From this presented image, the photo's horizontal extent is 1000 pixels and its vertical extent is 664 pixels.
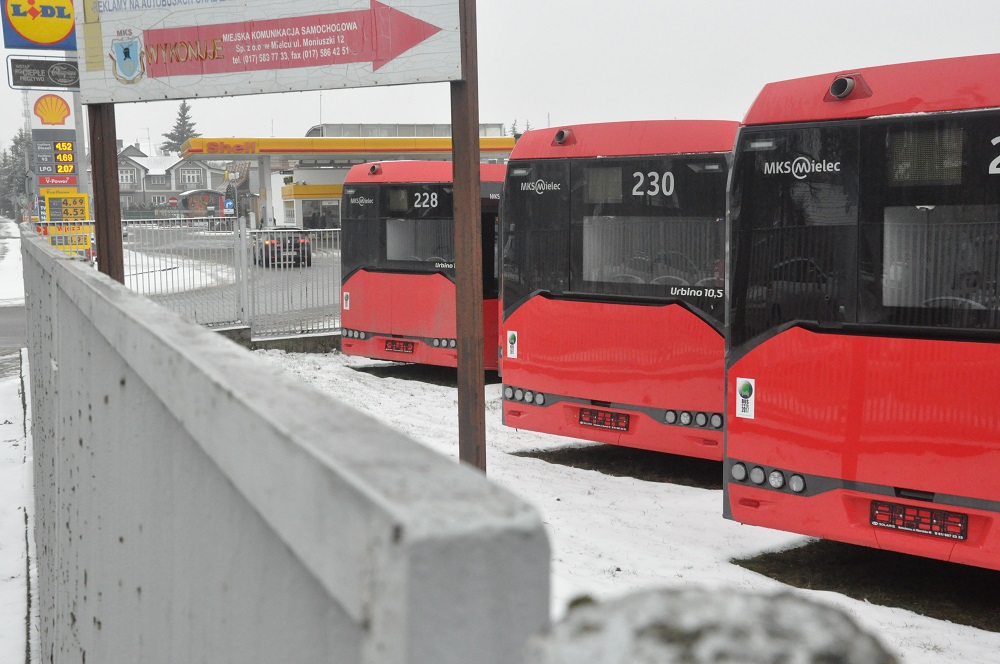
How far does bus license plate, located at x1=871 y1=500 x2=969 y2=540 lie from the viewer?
6.40m

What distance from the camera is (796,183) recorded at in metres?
7.11

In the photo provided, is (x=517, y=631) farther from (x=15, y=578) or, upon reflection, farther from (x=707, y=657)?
(x=15, y=578)

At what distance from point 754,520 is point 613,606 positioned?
6.94 metres

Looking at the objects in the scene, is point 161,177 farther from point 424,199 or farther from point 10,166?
point 424,199

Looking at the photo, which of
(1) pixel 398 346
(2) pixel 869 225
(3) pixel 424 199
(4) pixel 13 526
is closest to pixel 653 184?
(2) pixel 869 225

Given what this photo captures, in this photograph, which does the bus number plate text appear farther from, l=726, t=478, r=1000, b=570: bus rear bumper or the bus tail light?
l=726, t=478, r=1000, b=570: bus rear bumper

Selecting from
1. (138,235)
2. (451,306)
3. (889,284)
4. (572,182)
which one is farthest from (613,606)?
(138,235)

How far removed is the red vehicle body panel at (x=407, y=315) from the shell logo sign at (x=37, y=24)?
→ 697cm

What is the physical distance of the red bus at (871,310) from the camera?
20.8 feet

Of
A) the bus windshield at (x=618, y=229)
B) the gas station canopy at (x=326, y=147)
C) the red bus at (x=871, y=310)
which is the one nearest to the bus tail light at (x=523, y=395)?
the bus windshield at (x=618, y=229)

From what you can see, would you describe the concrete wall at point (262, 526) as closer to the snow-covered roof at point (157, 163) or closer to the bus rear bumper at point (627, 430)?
the bus rear bumper at point (627, 430)

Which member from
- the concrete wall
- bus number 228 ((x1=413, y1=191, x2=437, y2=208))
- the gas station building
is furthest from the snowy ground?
the gas station building

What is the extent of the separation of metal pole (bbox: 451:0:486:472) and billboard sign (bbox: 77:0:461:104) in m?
0.13

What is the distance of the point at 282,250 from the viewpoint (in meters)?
19.7
